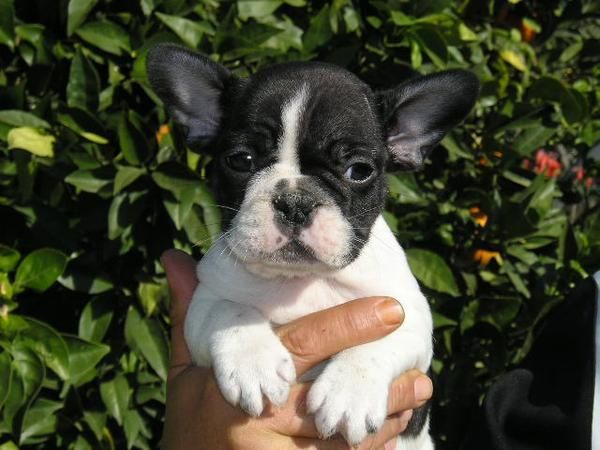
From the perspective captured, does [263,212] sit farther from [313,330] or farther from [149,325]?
[149,325]

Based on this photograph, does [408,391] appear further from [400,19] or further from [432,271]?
[400,19]

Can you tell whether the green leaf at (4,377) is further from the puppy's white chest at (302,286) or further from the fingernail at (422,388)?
the fingernail at (422,388)

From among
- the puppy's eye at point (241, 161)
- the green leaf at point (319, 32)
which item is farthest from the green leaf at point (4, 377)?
the green leaf at point (319, 32)

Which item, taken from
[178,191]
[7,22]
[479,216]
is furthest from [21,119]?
[479,216]

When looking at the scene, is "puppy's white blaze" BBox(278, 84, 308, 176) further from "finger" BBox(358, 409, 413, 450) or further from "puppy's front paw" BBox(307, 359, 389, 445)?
"finger" BBox(358, 409, 413, 450)

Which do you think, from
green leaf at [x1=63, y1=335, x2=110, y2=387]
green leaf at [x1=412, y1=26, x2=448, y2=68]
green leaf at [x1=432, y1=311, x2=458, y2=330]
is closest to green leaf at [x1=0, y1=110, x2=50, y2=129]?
green leaf at [x1=63, y1=335, x2=110, y2=387]

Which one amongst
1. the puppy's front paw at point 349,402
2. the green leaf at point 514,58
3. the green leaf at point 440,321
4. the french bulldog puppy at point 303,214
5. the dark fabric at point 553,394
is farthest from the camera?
the green leaf at point 514,58
